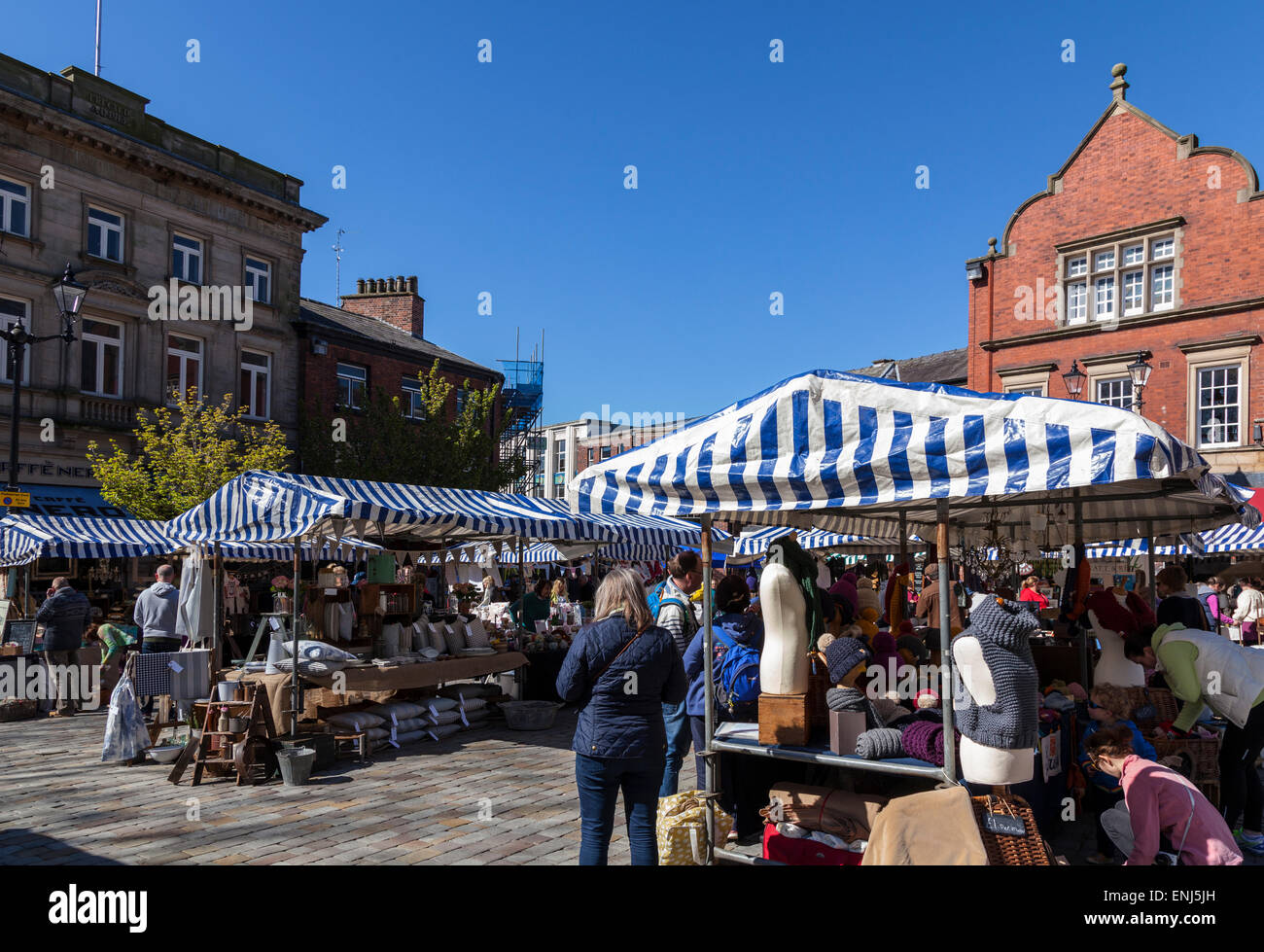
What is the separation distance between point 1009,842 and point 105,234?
25.2 metres

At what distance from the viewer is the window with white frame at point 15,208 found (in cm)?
2080

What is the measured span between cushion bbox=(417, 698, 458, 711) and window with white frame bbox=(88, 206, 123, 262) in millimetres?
17657

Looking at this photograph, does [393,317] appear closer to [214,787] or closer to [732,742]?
[214,787]

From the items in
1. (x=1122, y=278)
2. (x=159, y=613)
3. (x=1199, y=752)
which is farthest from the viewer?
(x=1122, y=278)

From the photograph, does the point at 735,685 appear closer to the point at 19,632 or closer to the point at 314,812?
the point at 314,812

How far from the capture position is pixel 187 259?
25.0 metres

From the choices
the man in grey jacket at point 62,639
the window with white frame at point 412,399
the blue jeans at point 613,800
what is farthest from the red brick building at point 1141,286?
the man in grey jacket at point 62,639

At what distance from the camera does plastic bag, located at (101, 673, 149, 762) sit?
9164 mm

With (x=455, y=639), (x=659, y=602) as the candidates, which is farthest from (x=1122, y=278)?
(x=659, y=602)

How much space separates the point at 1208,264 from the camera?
24109 mm

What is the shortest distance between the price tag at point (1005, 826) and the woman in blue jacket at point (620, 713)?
1.66m

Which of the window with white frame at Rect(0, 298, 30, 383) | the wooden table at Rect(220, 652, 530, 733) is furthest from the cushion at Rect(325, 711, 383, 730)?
the window with white frame at Rect(0, 298, 30, 383)
